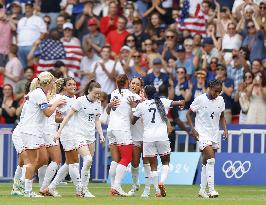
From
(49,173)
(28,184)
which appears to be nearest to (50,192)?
(49,173)

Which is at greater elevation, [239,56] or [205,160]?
[239,56]

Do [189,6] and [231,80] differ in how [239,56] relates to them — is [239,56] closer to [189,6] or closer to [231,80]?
[231,80]

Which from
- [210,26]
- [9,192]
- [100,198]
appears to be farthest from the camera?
[210,26]

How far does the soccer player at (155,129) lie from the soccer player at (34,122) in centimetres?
216

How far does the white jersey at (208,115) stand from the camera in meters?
24.5

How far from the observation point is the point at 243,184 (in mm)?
30469

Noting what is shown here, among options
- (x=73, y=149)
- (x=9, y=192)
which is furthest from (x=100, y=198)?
(x=9, y=192)

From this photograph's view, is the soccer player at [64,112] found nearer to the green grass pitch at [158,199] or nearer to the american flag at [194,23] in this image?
the green grass pitch at [158,199]

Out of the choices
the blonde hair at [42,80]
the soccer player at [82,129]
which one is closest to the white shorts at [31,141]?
the soccer player at [82,129]

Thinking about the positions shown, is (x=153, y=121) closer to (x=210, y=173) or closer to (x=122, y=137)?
(x=122, y=137)

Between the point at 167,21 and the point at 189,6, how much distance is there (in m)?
1.25

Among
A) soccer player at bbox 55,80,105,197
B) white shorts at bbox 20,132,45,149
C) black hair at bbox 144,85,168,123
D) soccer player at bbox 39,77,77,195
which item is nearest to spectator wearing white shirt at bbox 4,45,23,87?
soccer player at bbox 39,77,77,195

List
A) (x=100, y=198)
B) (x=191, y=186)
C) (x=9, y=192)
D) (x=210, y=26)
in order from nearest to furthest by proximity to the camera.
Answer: (x=100, y=198) < (x=9, y=192) < (x=191, y=186) < (x=210, y=26)

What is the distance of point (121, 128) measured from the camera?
25.3 metres
